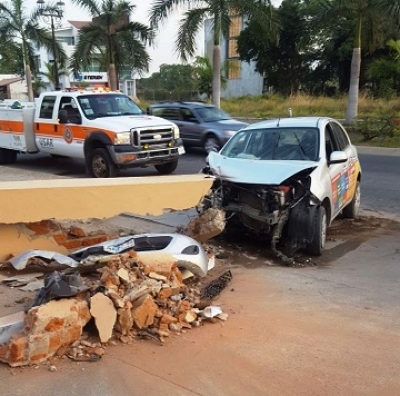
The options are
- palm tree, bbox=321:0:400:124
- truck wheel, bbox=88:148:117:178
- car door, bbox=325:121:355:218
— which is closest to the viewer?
car door, bbox=325:121:355:218

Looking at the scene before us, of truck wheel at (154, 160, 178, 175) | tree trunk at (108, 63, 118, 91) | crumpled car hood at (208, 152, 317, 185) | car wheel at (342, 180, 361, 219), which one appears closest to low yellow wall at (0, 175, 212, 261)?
crumpled car hood at (208, 152, 317, 185)

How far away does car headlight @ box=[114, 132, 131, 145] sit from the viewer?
37.6 ft

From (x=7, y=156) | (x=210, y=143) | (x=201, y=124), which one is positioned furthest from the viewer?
(x=201, y=124)

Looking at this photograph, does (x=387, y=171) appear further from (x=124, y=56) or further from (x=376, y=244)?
(x=124, y=56)

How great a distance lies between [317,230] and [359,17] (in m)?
17.1

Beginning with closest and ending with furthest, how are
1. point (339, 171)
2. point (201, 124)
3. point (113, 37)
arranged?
point (339, 171)
point (201, 124)
point (113, 37)

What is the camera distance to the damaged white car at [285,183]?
6.07 meters

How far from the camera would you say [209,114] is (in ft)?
55.5

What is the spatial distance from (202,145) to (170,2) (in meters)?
8.26

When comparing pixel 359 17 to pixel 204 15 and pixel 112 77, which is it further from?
pixel 112 77

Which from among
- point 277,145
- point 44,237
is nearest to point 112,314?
point 44,237

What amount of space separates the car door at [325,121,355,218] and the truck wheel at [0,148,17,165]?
417 inches

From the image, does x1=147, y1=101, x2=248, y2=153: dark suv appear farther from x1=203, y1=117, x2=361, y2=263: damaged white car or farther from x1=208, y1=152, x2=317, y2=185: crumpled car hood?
x1=208, y1=152, x2=317, y2=185: crumpled car hood

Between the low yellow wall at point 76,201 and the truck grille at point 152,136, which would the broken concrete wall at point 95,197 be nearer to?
the low yellow wall at point 76,201
